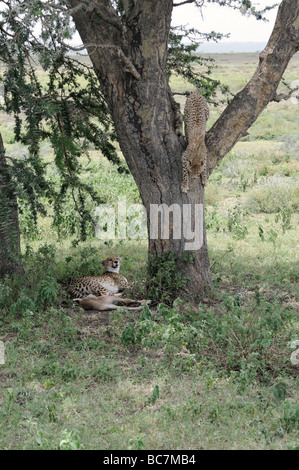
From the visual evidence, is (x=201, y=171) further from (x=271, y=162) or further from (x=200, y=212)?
(x=271, y=162)

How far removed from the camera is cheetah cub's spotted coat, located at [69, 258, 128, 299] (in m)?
7.63

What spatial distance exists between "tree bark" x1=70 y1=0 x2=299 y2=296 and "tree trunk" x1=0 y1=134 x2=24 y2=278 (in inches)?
59.6

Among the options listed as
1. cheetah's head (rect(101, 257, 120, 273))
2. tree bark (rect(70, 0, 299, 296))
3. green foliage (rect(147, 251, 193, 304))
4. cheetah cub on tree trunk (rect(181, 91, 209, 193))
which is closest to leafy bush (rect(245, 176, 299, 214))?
cheetah's head (rect(101, 257, 120, 273))

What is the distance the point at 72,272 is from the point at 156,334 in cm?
283

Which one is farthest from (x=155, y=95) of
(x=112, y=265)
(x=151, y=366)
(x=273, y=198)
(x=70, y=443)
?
(x=273, y=198)

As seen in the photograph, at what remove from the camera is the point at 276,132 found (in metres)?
23.6

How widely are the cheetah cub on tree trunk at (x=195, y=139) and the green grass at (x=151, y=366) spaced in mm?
1495

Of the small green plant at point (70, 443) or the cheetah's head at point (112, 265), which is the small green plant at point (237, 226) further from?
the small green plant at point (70, 443)

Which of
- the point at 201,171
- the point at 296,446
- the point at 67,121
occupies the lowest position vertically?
the point at 296,446

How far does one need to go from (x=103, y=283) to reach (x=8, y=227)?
6.74ft

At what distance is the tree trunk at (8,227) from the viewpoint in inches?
237

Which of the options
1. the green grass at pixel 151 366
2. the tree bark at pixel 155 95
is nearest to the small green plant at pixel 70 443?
the green grass at pixel 151 366

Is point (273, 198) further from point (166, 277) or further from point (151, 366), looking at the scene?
point (151, 366)

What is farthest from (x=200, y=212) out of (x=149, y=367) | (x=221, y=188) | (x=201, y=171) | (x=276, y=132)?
(x=276, y=132)
